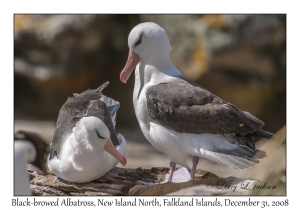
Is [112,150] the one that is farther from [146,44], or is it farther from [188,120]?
[146,44]

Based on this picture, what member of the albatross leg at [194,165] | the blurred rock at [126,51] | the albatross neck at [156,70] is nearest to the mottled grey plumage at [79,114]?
the albatross neck at [156,70]

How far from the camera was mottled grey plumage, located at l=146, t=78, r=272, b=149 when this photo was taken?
17.7ft

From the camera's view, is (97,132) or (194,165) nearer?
(97,132)

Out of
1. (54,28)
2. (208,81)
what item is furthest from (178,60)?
(54,28)

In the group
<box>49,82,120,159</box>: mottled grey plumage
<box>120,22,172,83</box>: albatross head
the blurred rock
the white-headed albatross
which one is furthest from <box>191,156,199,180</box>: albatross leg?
the blurred rock

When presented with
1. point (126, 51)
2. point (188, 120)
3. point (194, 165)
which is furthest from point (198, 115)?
point (126, 51)

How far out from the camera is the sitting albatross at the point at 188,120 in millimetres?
5395

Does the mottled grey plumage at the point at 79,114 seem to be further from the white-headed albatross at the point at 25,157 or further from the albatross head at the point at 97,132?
the albatross head at the point at 97,132

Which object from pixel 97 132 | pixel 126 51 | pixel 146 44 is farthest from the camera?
pixel 126 51

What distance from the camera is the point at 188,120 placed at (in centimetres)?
546

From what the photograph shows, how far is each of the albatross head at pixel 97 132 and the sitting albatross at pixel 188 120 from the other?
1.61 ft

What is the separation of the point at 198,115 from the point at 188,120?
0.12m

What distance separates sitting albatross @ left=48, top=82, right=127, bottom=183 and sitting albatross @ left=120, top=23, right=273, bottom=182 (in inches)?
18.3

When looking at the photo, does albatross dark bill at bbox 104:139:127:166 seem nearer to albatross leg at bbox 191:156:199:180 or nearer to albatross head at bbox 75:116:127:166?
albatross head at bbox 75:116:127:166
